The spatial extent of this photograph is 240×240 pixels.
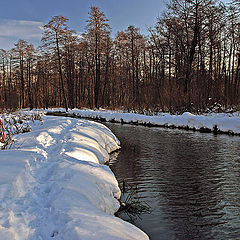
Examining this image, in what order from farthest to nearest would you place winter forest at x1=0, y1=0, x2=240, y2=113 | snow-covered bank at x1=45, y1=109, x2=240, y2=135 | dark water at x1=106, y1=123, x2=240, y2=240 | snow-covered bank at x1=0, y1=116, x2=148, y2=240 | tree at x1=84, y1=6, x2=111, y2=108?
tree at x1=84, y1=6, x2=111, y2=108
winter forest at x1=0, y1=0, x2=240, y2=113
snow-covered bank at x1=45, y1=109, x2=240, y2=135
dark water at x1=106, y1=123, x2=240, y2=240
snow-covered bank at x1=0, y1=116, x2=148, y2=240

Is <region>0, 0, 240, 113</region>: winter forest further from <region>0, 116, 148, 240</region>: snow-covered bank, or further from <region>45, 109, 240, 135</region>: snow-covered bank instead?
<region>0, 116, 148, 240</region>: snow-covered bank

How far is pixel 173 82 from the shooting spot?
1714 centimetres

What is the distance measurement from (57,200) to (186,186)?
2915 mm

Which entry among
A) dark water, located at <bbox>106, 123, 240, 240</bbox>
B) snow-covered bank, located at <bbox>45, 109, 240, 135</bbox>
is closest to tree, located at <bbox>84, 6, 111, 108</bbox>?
snow-covered bank, located at <bbox>45, 109, 240, 135</bbox>

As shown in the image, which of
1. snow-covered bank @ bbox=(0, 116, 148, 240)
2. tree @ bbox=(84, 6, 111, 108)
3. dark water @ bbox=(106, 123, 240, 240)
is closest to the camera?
snow-covered bank @ bbox=(0, 116, 148, 240)

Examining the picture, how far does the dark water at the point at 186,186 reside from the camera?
3.07 metres

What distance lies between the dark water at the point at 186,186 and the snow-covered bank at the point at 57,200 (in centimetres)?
84

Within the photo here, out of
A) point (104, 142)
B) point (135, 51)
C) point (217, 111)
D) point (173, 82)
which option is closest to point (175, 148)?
point (104, 142)

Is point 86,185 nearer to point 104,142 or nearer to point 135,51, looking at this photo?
point 104,142

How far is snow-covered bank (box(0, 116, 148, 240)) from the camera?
2.11 metres

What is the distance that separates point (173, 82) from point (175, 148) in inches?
400

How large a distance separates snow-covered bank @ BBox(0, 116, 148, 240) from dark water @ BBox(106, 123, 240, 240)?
2.76ft

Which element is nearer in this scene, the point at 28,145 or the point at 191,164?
the point at 28,145

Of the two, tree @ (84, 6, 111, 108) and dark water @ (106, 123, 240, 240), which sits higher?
tree @ (84, 6, 111, 108)
